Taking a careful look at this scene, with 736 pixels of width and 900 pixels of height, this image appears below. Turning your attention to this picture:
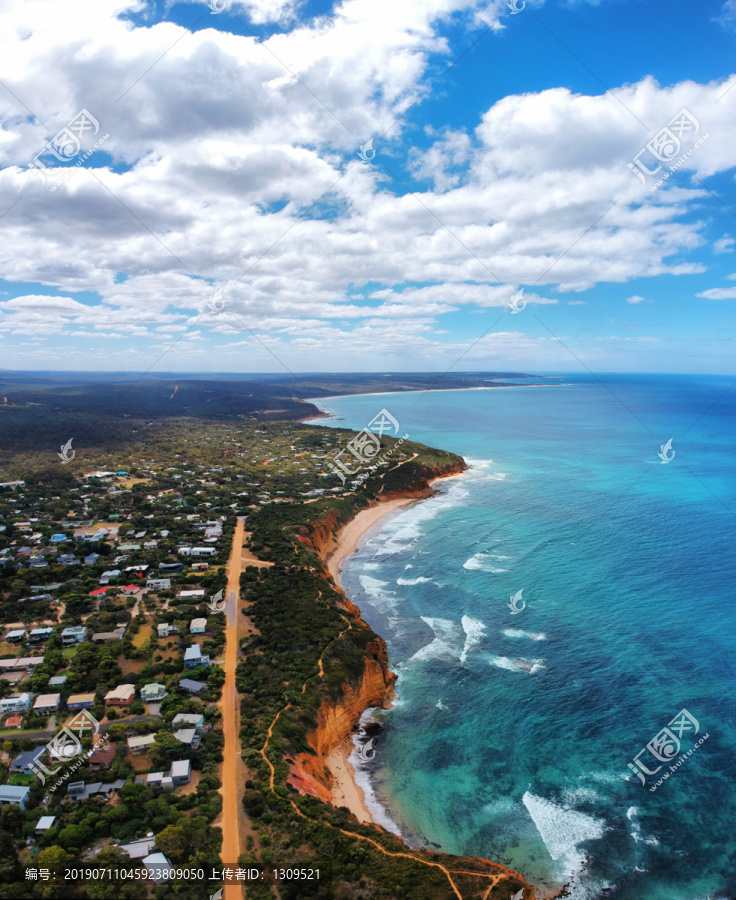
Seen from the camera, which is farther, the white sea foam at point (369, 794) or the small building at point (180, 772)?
the white sea foam at point (369, 794)

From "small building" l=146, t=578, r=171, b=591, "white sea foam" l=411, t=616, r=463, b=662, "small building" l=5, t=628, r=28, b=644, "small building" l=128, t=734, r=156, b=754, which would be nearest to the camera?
"small building" l=128, t=734, r=156, b=754

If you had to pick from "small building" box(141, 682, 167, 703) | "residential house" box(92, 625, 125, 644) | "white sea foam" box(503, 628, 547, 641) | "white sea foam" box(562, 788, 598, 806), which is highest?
"residential house" box(92, 625, 125, 644)

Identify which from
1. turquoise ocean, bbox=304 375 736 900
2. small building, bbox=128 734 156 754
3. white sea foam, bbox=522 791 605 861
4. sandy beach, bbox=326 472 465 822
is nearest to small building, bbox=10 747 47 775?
small building, bbox=128 734 156 754

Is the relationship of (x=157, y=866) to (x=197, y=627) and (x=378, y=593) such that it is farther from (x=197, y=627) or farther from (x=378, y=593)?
(x=378, y=593)

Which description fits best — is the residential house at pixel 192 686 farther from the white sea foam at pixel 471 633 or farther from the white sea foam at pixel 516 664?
the white sea foam at pixel 516 664

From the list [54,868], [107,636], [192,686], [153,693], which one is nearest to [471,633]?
[192,686]

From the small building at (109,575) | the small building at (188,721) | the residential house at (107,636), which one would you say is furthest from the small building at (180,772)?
the small building at (109,575)
